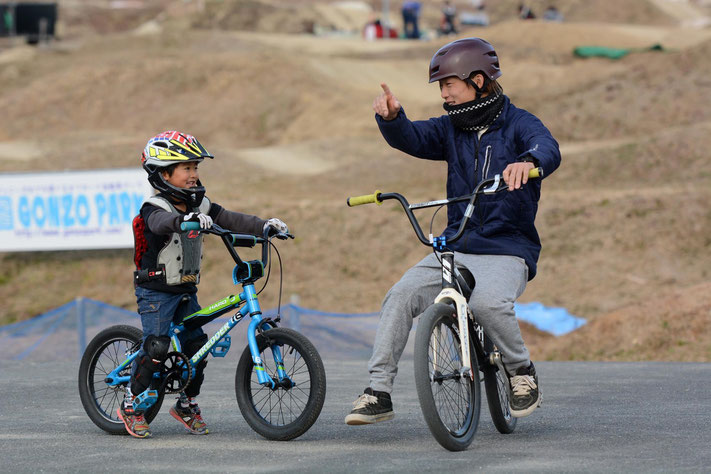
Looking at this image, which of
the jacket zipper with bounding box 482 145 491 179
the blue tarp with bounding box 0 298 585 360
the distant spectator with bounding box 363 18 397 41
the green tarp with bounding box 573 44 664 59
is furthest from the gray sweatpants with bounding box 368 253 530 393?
the distant spectator with bounding box 363 18 397 41

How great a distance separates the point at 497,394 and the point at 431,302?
70 centimetres

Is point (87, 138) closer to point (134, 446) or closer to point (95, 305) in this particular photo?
point (95, 305)

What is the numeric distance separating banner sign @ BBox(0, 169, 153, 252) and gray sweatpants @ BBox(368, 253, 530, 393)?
16.0 m

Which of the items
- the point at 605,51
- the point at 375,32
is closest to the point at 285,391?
the point at 605,51

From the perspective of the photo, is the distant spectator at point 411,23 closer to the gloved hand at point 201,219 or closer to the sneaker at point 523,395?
the gloved hand at point 201,219

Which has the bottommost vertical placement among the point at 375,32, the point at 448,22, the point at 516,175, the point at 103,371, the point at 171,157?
the point at 103,371

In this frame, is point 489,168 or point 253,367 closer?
point 489,168

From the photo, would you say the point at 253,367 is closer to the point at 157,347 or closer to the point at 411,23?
the point at 157,347

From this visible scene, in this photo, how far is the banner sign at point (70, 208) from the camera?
21.9 meters

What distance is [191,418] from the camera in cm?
717

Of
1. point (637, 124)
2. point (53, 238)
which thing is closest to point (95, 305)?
point (53, 238)

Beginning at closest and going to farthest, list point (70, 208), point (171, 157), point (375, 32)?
point (171, 157) → point (70, 208) → point (375, 32)

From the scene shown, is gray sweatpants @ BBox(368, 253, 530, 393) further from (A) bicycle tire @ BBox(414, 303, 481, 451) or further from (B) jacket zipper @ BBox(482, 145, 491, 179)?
(B) jacket zipper @ BBox(482, 145, 491, 179)

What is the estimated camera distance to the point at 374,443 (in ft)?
21.2
